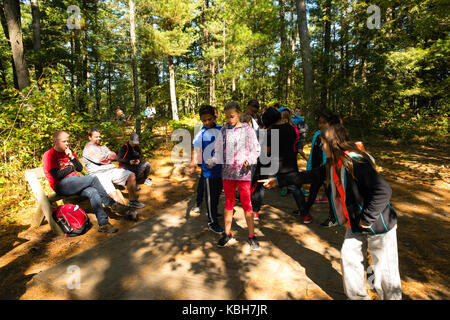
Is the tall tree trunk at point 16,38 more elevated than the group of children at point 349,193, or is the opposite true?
the tall tree trunk at point 16,38

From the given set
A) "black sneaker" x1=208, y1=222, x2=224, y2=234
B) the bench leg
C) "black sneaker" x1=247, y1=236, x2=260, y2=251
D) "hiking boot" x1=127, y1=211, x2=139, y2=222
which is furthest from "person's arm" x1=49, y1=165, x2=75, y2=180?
"black sneaker" x1=247, y1=236, x2=260, y2=251

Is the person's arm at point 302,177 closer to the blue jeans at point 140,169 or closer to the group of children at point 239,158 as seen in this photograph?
the group of children at point 239,158

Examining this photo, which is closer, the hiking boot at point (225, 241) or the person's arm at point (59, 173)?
the hiking boot at point (225, 241)

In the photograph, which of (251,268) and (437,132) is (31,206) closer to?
(251,268)

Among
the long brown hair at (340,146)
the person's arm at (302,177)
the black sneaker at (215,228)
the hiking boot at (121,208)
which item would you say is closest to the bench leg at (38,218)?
the hiking boot at (121,208)

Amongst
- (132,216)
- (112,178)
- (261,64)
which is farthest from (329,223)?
(261,64)

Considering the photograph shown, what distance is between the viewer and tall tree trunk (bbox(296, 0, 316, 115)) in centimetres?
1255

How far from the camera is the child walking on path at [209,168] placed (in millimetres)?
3827

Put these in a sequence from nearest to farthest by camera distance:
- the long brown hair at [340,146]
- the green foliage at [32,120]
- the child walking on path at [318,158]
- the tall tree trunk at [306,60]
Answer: the long brown hair at [340,146], the child walking on path at [318,158], the green foliage at [32,120], the tall tree trunk at [306,60]

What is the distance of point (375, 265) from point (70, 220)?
14.2 feet

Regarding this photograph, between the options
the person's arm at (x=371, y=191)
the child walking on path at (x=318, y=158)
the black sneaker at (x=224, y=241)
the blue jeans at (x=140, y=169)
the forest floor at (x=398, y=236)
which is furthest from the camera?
the blue jeans at (x=140, y=169)

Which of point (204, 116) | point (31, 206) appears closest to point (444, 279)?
point (204, 116)

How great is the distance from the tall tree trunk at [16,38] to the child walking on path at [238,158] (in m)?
7.43

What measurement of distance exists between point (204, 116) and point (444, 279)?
372 cm
